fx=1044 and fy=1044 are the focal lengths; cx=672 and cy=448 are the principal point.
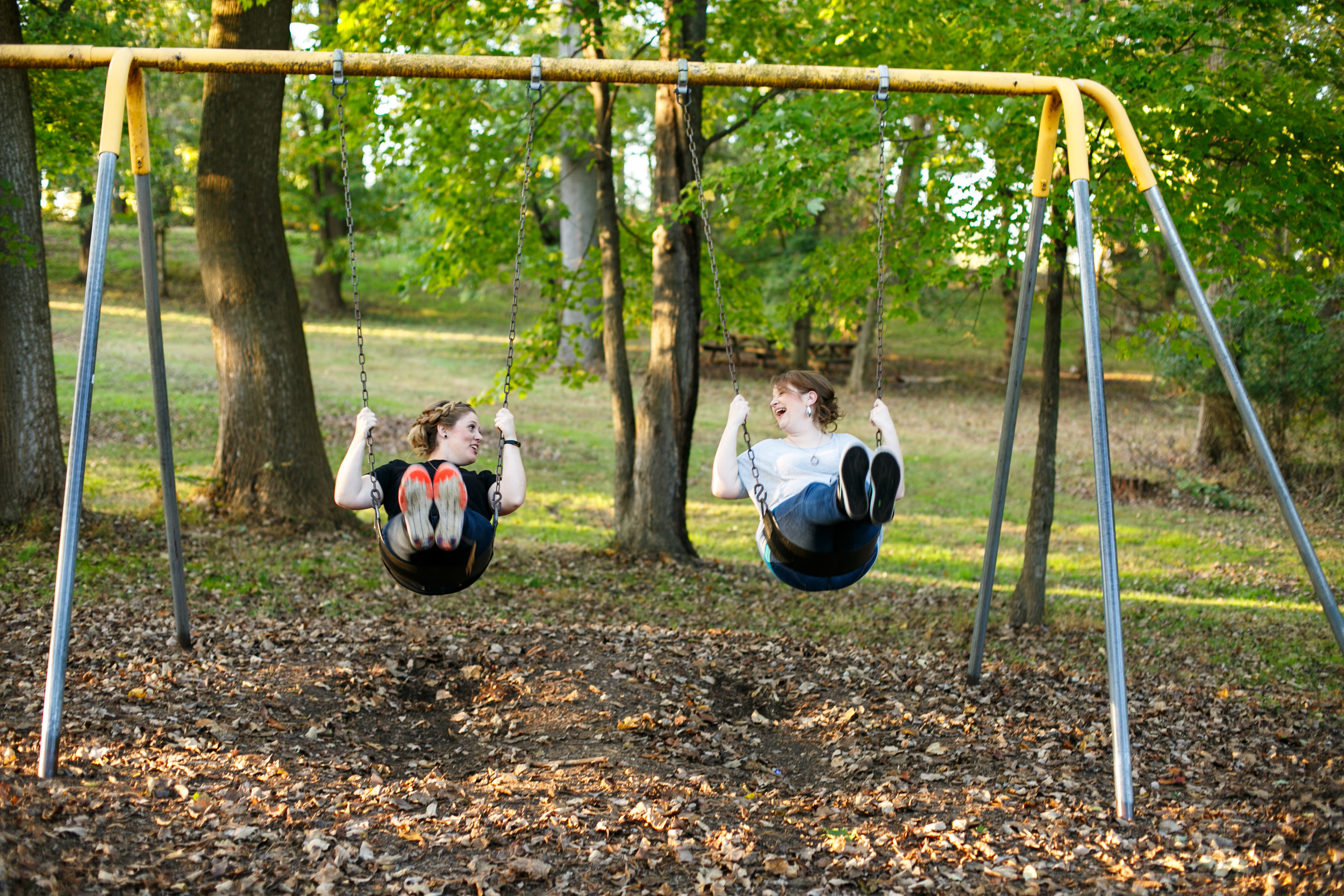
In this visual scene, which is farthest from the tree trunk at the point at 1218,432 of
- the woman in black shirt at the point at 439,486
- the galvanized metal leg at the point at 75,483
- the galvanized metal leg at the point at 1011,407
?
the galvanized metal leg at the point at 75,483

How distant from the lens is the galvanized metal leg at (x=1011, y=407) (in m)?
5.58

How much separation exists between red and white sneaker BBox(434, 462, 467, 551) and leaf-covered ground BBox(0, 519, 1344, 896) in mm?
1101

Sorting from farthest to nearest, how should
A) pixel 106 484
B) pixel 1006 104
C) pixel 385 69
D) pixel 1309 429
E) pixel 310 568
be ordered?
pixel 1309 429, pixel 106 484, pixel 310 568, pixel 1006 104, pixel 385 69

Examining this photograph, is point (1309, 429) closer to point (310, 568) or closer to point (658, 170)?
point (658, 170)

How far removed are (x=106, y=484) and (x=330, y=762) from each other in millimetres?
7363

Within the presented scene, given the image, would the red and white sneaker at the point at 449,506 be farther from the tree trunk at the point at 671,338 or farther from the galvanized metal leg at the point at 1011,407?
the tree trunk at the point at 671,338

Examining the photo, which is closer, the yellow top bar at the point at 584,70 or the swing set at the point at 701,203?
the swing set at the point at 701,203

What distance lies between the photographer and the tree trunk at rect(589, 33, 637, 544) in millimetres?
9617

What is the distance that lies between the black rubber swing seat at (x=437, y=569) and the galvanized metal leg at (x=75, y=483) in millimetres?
1251

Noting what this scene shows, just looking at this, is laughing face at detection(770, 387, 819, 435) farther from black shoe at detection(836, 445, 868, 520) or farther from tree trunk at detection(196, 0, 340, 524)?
tree trunk at detection(196, 0, 340, 524)

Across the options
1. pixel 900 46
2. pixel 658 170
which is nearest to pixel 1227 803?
pixel 900 46

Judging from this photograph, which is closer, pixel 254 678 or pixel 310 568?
pixel 254 678

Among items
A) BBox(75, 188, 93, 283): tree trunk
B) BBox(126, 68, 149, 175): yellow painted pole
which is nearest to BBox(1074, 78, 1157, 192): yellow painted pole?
BBox(126, 68, 149, 175): yellow painted pole

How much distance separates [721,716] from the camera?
5859mm
